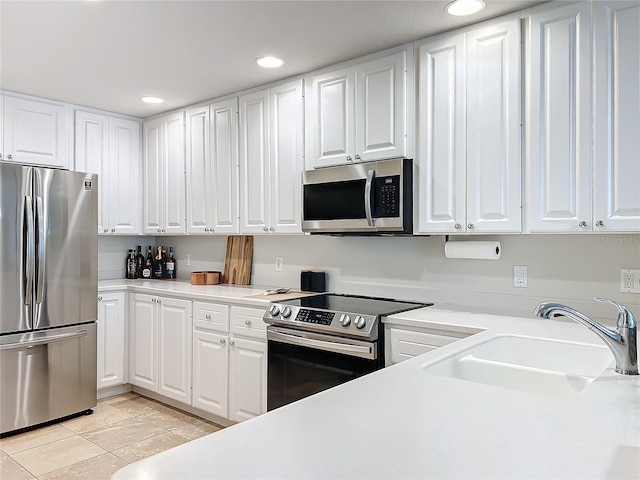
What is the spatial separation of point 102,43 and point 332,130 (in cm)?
142

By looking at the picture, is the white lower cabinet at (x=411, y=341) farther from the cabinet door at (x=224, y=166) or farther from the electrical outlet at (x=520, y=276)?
the cabinet door at (x=224, y=166)

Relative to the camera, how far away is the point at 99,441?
306cm

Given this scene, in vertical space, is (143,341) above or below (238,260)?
below

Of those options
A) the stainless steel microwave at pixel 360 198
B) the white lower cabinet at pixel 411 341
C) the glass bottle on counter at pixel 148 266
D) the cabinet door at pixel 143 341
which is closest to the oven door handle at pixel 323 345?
the white lower cabinet at pixel 411 341

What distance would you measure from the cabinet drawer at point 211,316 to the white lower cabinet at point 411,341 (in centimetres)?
124

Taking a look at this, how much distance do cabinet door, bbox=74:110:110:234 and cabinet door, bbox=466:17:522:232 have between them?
123 inches

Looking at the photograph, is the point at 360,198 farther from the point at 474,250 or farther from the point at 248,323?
the point at 248,323

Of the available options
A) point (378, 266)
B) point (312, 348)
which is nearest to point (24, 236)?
point (312, 348)

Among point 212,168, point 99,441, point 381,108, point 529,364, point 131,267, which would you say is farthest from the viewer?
point 131,267

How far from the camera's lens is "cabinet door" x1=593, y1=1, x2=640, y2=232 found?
196cm

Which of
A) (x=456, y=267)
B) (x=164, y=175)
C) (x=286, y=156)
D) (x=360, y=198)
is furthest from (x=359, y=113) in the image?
(x=164, y=175)

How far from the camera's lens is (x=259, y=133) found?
3.42 metres

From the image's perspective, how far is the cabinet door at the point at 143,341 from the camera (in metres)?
3.71

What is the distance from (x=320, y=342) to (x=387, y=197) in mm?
879
